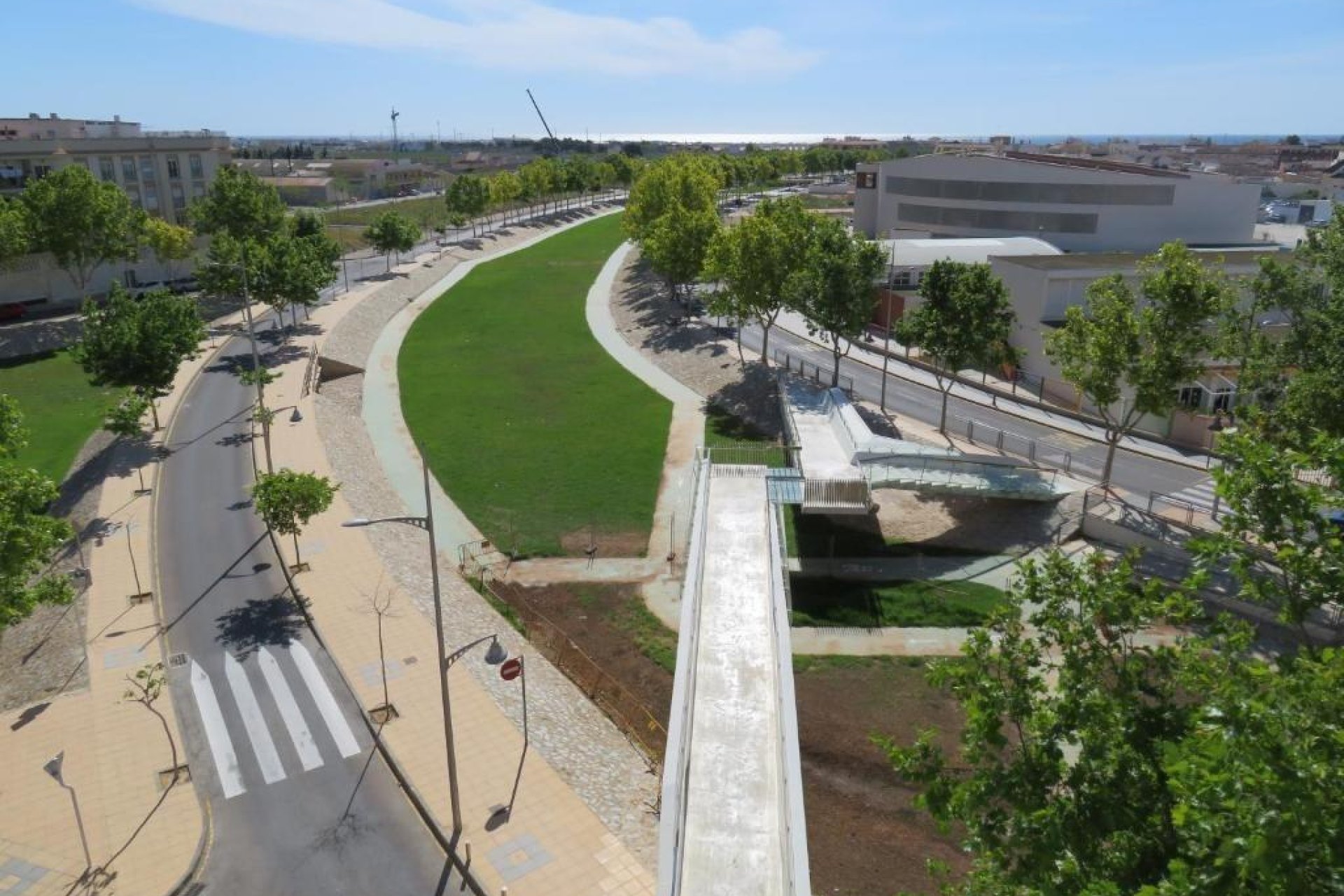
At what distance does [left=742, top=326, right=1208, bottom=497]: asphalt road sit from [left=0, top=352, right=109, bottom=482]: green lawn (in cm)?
4046

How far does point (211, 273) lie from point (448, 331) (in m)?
16.3

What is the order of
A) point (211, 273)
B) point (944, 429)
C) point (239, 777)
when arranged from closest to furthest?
point (239, 777), point (944, 429), point (211, 273)

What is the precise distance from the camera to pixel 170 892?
17.9m

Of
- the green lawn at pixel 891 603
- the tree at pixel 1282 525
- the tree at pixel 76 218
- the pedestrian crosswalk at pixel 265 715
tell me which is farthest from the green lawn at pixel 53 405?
the tree at pixel 1282 525

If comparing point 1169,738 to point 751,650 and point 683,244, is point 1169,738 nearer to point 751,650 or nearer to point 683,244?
point 751,650

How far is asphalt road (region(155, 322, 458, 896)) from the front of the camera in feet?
61.2

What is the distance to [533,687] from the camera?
25031 millimetres

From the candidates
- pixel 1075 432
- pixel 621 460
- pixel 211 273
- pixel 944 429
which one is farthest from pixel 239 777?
pixel 211 273

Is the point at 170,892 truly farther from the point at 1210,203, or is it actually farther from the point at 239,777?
the point at 1210,203

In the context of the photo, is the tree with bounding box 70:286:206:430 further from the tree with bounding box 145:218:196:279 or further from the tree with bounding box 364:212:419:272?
the tree with bounding box 364:212:419:272

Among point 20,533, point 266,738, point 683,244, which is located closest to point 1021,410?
point 683,244

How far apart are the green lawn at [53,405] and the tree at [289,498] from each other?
14.8 m

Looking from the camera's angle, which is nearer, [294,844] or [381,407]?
[294,844]

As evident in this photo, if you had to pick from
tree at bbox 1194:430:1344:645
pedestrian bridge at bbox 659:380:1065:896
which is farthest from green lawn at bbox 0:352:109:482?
tree at bbox 1194:430:1344:645
